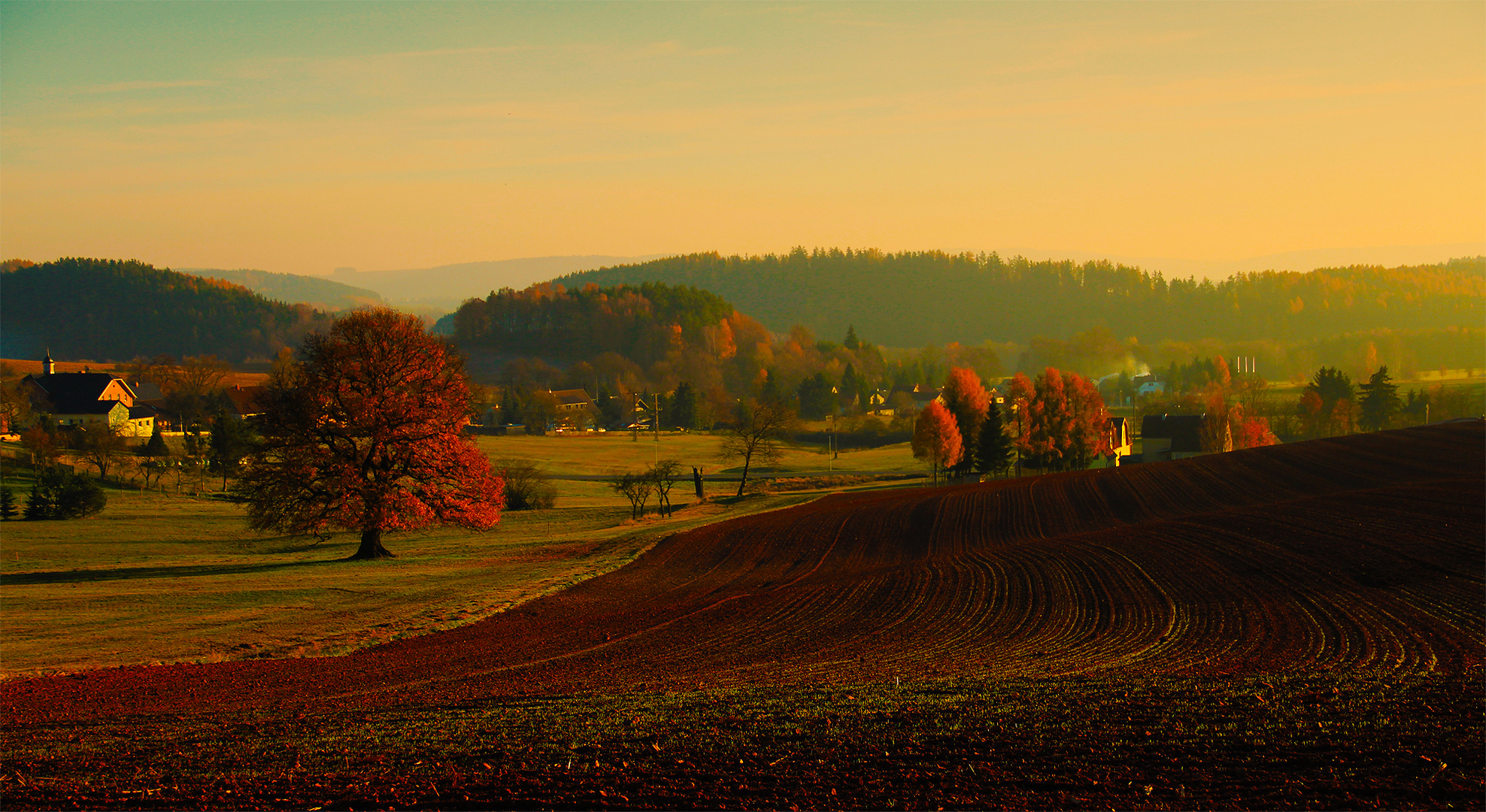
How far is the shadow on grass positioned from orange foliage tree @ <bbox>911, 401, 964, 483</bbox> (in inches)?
1776

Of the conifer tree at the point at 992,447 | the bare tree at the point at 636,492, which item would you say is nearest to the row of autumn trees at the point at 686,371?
the conifer tree at the point at 992,447

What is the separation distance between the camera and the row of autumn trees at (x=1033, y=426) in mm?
72188

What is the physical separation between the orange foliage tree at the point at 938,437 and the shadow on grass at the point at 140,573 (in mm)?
45110

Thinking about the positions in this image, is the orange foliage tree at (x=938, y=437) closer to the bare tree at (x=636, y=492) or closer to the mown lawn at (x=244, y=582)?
the bare tree at (x=636, y=492)

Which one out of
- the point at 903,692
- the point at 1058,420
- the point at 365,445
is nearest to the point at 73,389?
the point at 365,445

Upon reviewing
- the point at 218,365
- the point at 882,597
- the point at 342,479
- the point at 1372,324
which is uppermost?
the point at 1372,324

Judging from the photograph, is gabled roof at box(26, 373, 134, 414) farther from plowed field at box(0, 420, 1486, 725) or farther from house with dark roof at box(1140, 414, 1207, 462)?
house with dark roof at box(1140, 414, 1207, 462)

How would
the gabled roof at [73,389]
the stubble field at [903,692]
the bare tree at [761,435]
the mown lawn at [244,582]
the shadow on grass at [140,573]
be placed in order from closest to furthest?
the stubble field at [903,692] → the mown lawn at [244,582] → the shadow on grass at [140,573] → the bare tree at [761,435] → the gabled roof at [73,389]

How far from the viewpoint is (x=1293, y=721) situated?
32.8 ft

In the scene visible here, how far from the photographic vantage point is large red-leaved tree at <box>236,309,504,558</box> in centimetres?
3203

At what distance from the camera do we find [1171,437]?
83.2 metres

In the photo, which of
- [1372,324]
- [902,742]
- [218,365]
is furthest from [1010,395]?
[1372,324]

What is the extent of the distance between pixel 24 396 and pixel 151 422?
14071 mm

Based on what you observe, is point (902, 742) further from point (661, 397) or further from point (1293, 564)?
point (661, 397)
